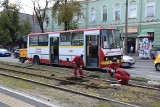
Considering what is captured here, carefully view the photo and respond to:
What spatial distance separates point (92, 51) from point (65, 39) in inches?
127

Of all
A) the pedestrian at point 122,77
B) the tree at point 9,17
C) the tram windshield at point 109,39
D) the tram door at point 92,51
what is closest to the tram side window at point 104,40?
the tram windshield at point 109,39

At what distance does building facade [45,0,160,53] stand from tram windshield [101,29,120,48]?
15120 millimetres

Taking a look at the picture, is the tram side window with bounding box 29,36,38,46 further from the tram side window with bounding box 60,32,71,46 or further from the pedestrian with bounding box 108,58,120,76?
the pedestrian with bounding box 108,58,120,76

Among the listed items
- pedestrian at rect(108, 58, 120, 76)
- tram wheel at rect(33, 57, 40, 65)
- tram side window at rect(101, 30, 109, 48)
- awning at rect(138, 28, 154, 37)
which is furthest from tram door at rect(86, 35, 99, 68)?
awning at rect(138, 28, 154, 37)

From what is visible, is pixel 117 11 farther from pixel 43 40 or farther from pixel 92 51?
pixel 92 51

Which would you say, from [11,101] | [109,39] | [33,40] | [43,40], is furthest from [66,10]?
[11,101]

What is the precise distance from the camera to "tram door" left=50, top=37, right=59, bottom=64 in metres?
23.7

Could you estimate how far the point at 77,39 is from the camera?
21469 millimetres

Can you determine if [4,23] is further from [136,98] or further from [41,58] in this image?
[136,98]

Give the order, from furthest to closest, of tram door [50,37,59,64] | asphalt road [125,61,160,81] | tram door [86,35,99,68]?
tram door [50,37,59,64] < tram door [86,35,99,68] < asphalt road [125,61,160,81]

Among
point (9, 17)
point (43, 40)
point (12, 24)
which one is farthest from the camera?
point (12, 24)

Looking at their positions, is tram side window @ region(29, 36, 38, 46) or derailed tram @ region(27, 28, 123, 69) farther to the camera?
tram side window @ region(29, 36, 38, 46)

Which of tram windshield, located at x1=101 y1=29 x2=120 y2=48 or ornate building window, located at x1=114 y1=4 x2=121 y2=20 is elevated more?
ornate building window, located at x1=114 y1=4 x2=121 y2=20

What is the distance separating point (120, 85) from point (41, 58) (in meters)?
13.3
